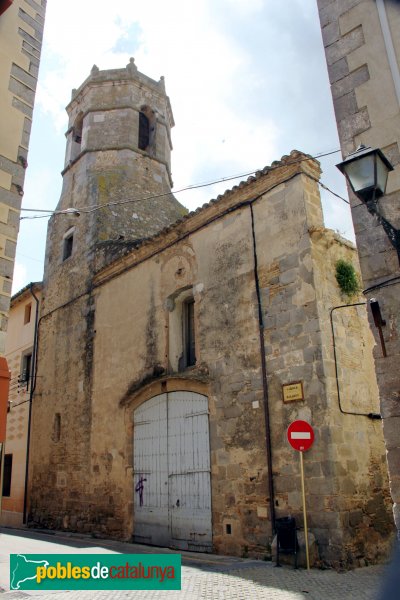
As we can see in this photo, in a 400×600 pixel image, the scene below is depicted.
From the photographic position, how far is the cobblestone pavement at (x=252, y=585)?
17.8 ft

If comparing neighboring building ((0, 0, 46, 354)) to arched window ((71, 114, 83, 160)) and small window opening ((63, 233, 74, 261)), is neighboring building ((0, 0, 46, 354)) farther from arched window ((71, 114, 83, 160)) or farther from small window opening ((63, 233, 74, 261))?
arched window ((71, 114, 83, 160))

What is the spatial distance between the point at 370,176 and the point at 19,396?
543 inches

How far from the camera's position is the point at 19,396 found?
50.6ft

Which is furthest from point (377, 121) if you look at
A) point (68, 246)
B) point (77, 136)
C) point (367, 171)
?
point (77, 136)

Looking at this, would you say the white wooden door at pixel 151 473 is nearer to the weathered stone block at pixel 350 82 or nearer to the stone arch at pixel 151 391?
the stone arch at pixel 151 391

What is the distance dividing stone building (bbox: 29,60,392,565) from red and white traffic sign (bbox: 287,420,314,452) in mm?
139

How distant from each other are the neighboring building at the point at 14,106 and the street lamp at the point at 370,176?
338cm

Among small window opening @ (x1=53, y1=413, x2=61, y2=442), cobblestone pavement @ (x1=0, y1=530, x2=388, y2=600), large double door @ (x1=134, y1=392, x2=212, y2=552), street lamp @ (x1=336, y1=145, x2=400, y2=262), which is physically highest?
street lamp @ (x1=336, y1=145, x2=400, y2=262)

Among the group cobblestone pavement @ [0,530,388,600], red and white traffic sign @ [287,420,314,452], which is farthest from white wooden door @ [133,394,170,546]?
red and white traffic sign @ [287,420,314,452]

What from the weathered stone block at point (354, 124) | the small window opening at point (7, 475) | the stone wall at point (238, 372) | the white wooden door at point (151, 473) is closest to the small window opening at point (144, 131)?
the stone wall at point (238, 372)

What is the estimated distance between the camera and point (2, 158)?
17.5 ft

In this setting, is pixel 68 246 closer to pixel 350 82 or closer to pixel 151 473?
pixel 151 473

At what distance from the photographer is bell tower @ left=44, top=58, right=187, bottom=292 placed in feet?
47.4

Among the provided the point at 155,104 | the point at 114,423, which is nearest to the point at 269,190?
the point at 114,423
